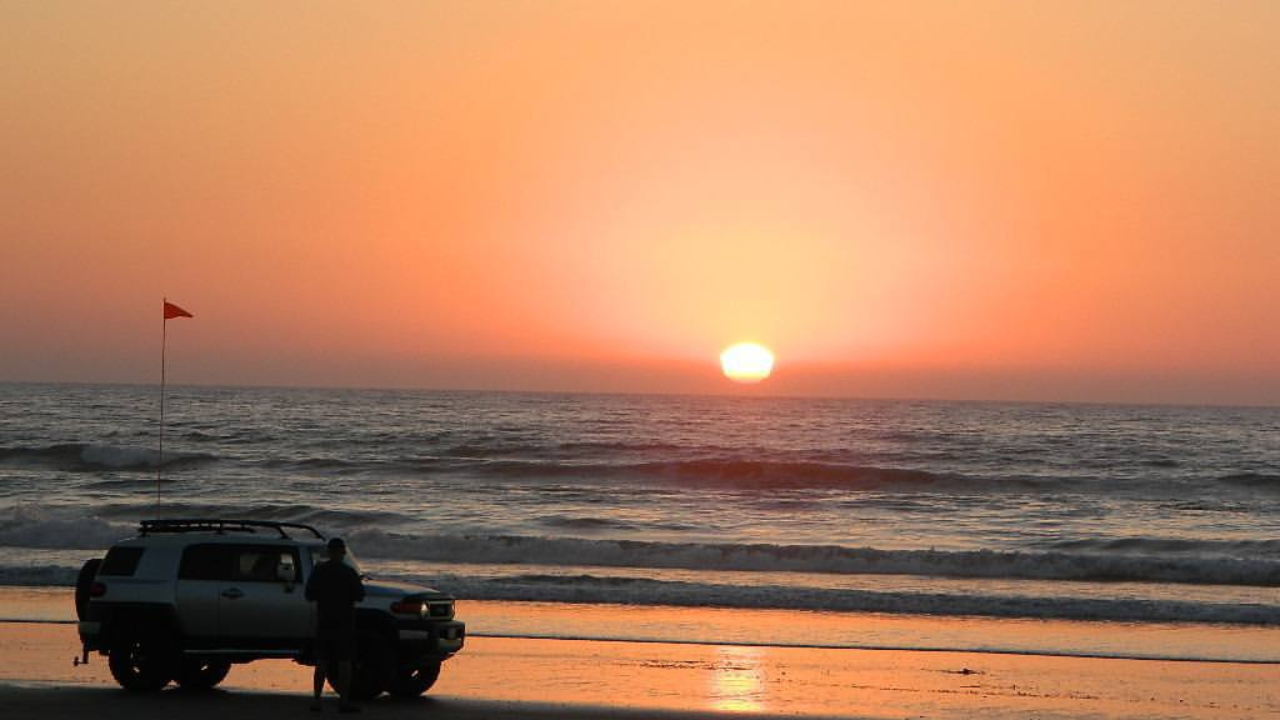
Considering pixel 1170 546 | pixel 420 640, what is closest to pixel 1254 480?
pixel 1170 546

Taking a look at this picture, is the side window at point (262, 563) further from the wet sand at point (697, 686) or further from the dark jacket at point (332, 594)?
the dark jacket at point (332, 594)

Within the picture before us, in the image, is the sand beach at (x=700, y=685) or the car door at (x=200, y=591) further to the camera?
the car door at (x=200, y=591)

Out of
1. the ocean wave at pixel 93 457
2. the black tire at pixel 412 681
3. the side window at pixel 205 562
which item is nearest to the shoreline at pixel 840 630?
the black tire at pixel 412 681

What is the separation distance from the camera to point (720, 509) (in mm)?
48062

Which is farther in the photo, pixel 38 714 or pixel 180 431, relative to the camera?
pixel 180 431

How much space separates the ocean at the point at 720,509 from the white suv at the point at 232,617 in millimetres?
6300

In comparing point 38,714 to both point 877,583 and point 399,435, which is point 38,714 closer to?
point 877,583

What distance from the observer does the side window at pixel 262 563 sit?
16281mm

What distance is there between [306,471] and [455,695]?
46.4 metres

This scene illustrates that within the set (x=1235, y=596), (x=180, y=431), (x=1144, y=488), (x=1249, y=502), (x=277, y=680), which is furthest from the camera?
(x=180, y=431)

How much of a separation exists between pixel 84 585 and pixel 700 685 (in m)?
6.96

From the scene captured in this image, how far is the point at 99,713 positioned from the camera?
14539mm

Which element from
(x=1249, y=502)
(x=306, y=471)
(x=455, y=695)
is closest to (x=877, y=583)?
(x=455, y=695)

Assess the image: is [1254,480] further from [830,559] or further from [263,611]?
[263,611]
